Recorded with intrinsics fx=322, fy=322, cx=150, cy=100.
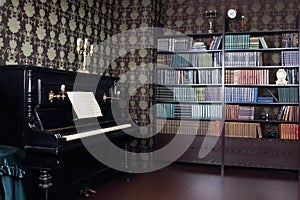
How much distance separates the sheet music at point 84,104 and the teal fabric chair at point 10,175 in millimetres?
876

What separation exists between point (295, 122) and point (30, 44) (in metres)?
3.31

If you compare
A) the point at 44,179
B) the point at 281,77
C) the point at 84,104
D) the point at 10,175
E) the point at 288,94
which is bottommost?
the point at 44,179

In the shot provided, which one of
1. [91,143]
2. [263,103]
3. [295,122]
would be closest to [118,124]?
[91,143]

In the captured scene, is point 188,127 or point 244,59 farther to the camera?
point 188,127

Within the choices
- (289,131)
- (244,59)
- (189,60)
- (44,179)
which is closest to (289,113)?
(289,131)

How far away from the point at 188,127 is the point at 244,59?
1.21 meters

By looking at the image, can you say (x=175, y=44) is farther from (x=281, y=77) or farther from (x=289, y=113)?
(x=289, y=113)

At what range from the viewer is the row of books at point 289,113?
4.16 m

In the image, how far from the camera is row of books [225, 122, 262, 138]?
4305 millimetres

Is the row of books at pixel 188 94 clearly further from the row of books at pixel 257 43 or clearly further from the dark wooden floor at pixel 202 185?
the dark wooden floor at pixel 202 185

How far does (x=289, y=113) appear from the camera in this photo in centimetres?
421

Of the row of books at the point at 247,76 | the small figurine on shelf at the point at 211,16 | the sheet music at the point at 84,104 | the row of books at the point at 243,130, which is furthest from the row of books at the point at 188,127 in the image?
the sheet music at the point at 84,104

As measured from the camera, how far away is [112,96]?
3758 mm

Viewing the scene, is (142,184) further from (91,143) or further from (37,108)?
(37,108)
